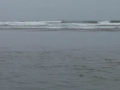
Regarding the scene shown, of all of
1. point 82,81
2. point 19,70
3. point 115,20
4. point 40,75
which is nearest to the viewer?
point 82,81

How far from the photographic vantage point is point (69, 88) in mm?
6641

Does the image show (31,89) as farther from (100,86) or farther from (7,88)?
(100,86)

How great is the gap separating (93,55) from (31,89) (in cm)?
513

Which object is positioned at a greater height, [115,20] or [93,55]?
[115,20]

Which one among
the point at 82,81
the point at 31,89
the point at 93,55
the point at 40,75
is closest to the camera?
the point at 31,89

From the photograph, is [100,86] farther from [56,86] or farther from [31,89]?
[31,89]

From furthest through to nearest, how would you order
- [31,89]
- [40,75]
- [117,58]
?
[117,58]
[40,75]
[31,89]

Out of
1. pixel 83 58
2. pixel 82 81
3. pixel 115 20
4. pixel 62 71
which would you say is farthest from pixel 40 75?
pixel 115 20

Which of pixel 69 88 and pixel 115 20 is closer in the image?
pixel 69 88

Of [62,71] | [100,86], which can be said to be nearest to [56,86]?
[100,86]

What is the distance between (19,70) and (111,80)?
2.67 meters

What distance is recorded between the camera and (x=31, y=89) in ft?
21.7

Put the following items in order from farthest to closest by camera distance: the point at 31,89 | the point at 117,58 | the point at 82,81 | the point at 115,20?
the point at 115,20 < the point at 117,58 < the point at 82,81 < the point at 31,89

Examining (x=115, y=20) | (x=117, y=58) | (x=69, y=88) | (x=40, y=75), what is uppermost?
(x=115, y=20)
